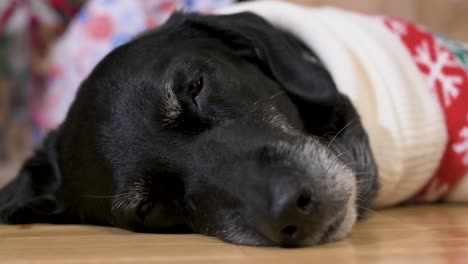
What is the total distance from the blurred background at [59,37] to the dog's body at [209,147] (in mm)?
1620

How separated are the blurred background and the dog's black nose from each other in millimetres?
2499

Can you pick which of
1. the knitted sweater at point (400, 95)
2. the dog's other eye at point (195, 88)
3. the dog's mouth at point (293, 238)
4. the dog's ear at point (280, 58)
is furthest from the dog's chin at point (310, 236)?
the knitted sweater at point (400, 95)

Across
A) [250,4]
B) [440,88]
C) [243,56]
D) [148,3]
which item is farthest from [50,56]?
[440,88]

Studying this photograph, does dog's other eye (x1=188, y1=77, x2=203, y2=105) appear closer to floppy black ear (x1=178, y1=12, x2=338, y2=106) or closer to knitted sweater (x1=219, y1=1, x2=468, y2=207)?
floppy black ear (x1=178, y1=12, x2=338, y2=106)

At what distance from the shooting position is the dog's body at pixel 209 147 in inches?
59.5

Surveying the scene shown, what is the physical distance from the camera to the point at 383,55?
232 cm

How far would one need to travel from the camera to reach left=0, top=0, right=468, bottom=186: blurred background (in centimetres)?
381

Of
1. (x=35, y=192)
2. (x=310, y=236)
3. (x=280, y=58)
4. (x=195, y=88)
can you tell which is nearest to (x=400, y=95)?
(x=280, y=58)

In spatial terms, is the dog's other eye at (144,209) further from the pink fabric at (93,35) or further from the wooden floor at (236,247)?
the pink fabric at (93,35)

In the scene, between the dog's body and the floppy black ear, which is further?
the floppy black ear

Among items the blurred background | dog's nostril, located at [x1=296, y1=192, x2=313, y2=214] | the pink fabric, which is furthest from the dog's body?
the blurred background

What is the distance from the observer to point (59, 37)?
4348 millimetres

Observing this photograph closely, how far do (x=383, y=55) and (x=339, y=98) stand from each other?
14.1 inches

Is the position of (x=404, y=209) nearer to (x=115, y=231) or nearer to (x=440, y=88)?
(x=440, y=88)
